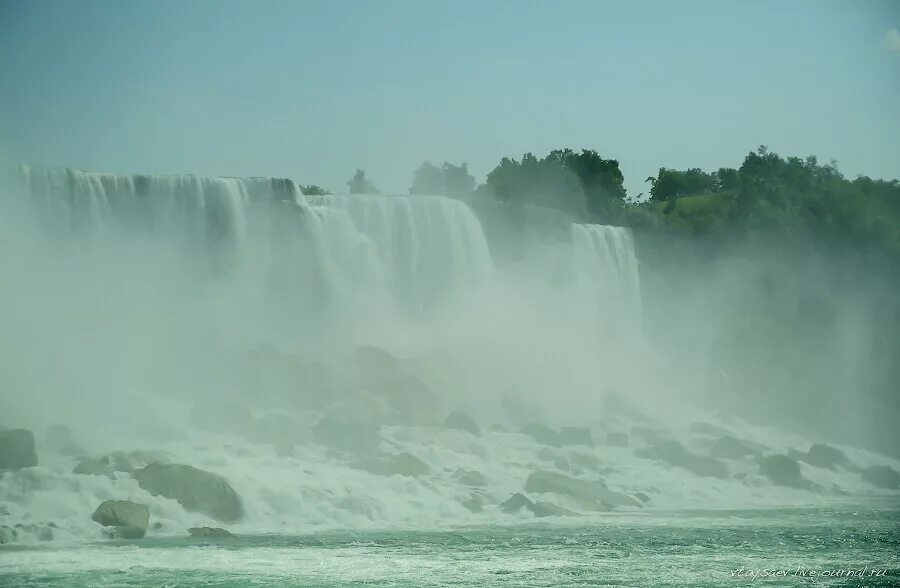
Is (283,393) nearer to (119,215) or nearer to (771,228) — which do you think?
(119,215)

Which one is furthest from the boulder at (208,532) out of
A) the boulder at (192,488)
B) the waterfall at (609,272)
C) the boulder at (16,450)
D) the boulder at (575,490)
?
the waterfall at (609,272)

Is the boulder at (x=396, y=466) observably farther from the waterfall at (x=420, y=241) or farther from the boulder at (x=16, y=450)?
the waterfall at (x=420, y=241)

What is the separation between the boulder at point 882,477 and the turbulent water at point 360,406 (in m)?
0.34

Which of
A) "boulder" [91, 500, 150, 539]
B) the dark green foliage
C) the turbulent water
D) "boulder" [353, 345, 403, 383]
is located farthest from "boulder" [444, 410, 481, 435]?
the dark green foliage

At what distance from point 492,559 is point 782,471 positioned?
48.1 ft

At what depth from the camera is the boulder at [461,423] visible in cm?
2845

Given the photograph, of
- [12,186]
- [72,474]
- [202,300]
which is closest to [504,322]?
[202,300]

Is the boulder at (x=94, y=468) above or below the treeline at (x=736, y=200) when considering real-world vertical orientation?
below

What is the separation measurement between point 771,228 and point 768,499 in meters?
20.2

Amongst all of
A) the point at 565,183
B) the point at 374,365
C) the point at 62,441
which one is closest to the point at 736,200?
the point at 565,183

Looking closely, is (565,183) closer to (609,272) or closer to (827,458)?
(609,272)

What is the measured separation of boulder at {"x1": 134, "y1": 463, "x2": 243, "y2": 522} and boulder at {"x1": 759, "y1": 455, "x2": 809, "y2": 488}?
14.8 m

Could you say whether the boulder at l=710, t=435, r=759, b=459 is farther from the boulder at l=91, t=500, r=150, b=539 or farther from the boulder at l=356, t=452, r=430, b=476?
the boulder at l=91, t=500, r=150, b=539

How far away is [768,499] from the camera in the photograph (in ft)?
89.6
